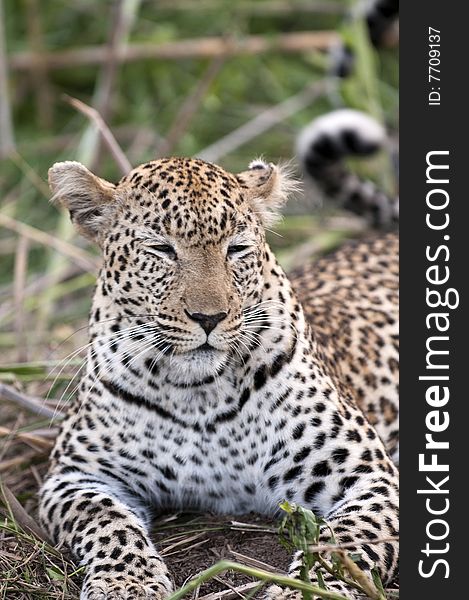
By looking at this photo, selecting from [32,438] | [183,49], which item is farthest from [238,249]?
[183,49]

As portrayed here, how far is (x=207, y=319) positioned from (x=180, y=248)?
392mm

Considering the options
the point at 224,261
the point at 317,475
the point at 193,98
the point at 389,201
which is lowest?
the point at 317,475

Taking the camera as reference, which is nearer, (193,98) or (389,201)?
(389,201)

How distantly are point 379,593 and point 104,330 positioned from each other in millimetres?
1882

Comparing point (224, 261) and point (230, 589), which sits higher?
point (224, 261)

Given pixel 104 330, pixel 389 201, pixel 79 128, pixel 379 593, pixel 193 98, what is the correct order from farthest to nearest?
pixel 79 128, pixel 193 98, pixel 389 201, pixel 104 330, pixel 379 593

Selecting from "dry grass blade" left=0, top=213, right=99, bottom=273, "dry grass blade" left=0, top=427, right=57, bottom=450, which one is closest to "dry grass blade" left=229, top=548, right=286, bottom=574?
"dry grass blade" left=0, top=427, right=57, bottom=450

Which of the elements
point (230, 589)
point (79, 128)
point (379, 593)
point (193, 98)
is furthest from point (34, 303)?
point (379, 593)

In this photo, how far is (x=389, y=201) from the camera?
8672 millimetres

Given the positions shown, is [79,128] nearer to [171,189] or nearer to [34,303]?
[34,303]

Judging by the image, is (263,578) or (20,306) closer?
(263,578)

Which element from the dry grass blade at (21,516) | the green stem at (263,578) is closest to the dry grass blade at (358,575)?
the green stem at (263,578)

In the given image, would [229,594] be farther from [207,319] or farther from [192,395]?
[207,319]

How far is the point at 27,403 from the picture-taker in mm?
6848
